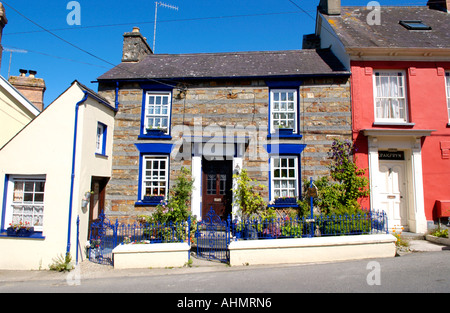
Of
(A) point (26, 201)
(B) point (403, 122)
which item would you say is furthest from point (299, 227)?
(A) point (26, 201)

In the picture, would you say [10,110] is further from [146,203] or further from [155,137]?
[146,203]

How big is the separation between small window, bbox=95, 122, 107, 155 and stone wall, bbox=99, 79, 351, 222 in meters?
0.61

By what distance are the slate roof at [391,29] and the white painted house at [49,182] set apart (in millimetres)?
9720

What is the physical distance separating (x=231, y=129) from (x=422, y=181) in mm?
7022

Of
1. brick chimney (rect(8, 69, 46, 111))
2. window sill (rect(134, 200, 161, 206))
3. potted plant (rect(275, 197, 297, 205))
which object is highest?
brick chimney (rect(8, 69, 46, 111))

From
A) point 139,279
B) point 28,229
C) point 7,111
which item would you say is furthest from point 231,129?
point 7,111

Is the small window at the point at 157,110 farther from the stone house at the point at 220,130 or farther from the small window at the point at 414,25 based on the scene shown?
the small window at the point at 414,25

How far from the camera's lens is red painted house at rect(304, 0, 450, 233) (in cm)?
947

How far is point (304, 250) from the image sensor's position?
23.1 feet

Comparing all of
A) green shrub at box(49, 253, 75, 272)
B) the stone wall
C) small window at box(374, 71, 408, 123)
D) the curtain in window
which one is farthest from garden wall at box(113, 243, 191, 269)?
the curtain in window

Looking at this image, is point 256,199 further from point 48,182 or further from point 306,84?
point 48,182

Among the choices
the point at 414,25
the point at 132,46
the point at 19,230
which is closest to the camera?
the point at 19,230

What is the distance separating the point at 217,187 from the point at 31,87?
9.54 metres

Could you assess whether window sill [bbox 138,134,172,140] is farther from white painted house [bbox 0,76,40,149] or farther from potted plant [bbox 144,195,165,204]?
white painted house [bbox 0,76,40,149]
